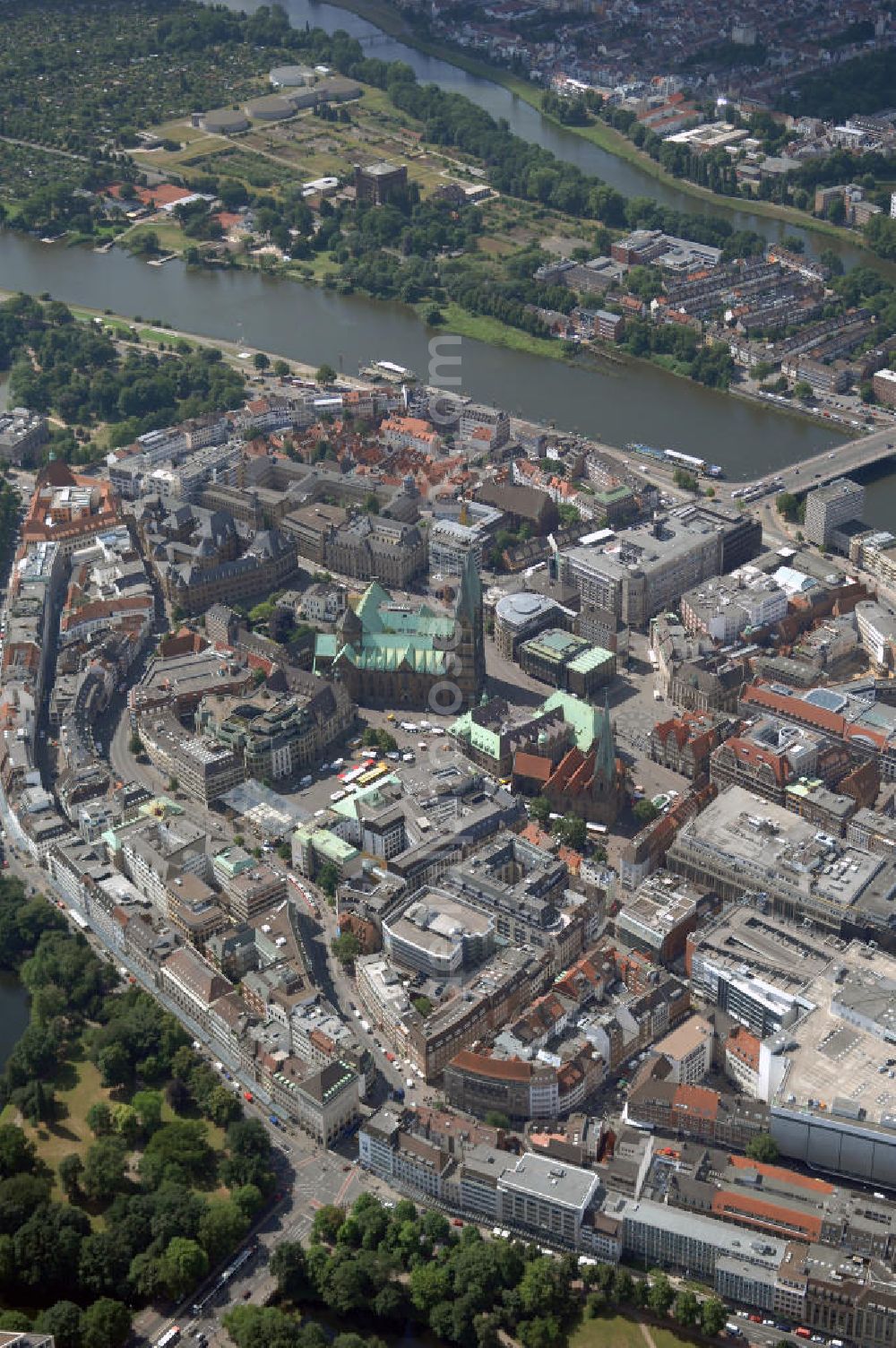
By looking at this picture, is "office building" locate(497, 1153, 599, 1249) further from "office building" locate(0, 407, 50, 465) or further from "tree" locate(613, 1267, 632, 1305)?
"office building" locate(0, 407, 50, 465)

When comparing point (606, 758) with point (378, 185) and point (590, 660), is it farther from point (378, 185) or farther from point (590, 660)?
point (378, 185)

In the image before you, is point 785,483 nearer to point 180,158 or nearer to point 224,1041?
point 224,1041

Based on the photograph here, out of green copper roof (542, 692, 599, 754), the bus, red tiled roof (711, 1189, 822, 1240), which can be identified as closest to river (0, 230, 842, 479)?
green copper roof (542, 692, 599, 754)

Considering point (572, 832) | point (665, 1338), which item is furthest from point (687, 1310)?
point (572, 832)

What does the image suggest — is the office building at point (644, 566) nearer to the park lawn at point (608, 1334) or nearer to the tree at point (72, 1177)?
the tree at point (72, 1177)

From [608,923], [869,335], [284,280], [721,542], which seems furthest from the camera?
[284,280]

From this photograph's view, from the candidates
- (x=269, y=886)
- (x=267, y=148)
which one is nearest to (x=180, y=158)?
(x=267, y=148)

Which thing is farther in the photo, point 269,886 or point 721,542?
point 721,542
